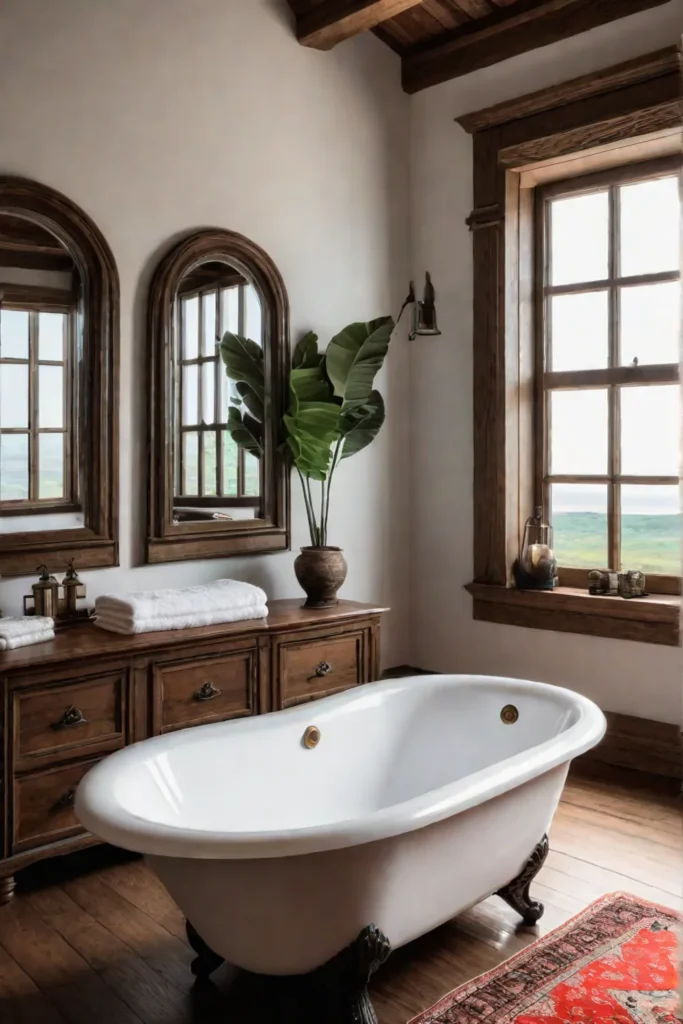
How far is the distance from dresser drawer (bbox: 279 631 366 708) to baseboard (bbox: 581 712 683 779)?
105 cm

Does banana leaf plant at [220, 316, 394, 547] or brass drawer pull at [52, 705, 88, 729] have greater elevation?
banana leaf plant at [220, 316, 394, 547]

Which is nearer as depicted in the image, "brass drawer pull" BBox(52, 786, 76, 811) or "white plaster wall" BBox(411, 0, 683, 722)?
"brass drawer pull" BBox(52, 786, 76, 811)

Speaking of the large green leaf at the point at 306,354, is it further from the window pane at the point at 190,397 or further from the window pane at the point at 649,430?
the window pane at the point at 649,430

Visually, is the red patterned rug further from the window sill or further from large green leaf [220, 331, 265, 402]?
large green leaf [220, 331, 265, 402]

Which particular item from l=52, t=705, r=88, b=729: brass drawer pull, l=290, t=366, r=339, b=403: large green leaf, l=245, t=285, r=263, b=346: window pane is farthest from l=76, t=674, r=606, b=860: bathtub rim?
l=245, t=285, r=263, b=346: window pane

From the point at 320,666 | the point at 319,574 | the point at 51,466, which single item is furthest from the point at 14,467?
the point at 320,666

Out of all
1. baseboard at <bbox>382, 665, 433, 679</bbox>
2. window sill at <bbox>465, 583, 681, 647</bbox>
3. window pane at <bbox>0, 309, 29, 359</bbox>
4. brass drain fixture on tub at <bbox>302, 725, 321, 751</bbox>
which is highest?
window pane at <bbox>0, 309, 29, 359</bbox>

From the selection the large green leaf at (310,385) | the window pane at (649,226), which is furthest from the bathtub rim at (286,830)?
the window pane at (649,226)

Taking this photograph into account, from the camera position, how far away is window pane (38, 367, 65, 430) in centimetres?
308

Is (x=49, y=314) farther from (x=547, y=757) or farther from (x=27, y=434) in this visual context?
(x=547, y=757)

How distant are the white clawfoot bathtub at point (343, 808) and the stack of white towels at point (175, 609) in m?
0.59

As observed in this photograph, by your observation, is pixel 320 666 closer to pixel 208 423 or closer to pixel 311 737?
pixel 311 737

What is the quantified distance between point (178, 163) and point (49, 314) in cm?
84

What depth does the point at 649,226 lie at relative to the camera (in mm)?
3713
